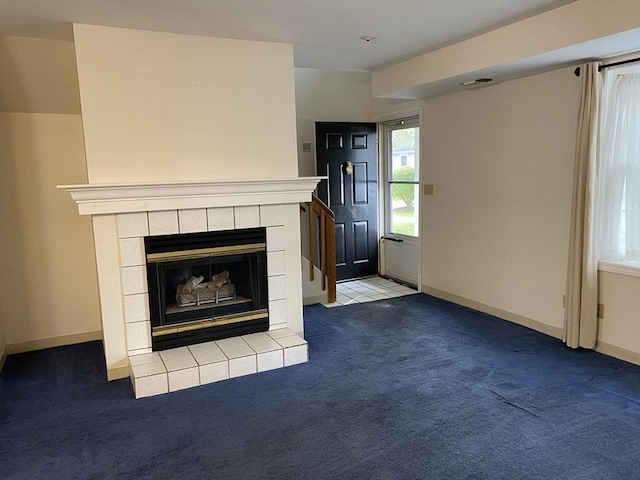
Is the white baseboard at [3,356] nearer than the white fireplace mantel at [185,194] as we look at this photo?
No

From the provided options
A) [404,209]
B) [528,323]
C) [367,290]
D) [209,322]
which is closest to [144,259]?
[209,322]

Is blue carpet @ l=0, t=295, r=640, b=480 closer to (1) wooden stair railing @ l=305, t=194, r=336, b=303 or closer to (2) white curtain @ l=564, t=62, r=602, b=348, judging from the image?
(2) white curtain @ l=564, t=62, r=602, b=348

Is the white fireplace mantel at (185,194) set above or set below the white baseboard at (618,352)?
above

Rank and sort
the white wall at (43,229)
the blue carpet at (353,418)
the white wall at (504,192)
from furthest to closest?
the white wall at (504,192) < the white wall at (43,229) < the blue carpet at (353,418)

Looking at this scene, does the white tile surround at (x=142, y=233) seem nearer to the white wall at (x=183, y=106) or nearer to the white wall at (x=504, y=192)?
the white wall at (x=183, y=106)

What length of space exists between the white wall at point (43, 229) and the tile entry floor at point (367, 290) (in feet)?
7.57

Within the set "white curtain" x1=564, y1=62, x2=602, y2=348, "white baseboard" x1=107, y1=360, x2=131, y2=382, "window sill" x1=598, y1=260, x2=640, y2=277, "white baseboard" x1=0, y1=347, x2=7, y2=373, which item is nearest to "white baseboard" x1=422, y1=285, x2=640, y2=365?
"white curtain" x1=564, y1=62, x2=602, y2=348

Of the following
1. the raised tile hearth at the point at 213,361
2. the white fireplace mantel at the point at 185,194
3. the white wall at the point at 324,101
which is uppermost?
the white wall at the point at 324,101

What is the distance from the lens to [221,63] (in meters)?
3.30

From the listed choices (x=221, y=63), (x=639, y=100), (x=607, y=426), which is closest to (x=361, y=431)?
(x=607, y=426)

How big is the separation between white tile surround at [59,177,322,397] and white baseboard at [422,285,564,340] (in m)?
1.94

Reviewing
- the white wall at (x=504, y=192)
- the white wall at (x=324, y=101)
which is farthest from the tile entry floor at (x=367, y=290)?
the white wall at (x=324, y=101)

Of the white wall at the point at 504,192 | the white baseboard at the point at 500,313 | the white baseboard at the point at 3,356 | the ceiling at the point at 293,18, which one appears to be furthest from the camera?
the white baseboard at the point at 500,313

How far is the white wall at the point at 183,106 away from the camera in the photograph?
9.84 feet
